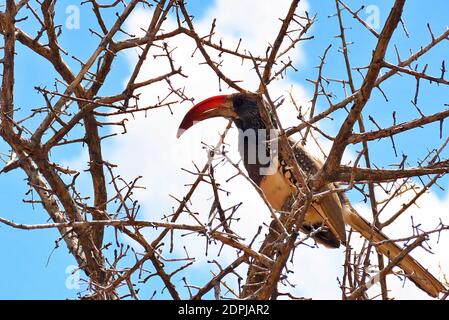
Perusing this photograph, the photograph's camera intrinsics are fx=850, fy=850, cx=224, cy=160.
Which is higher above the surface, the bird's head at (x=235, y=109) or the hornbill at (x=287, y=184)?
the bird's head at (x=235, y=109)

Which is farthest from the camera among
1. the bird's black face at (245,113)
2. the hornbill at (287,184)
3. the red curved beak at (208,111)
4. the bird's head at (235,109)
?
the bird's black face at (245,113)

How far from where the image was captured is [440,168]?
4.31 metres

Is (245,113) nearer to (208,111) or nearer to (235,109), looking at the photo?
(235,109)

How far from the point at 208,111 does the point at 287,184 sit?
0.79 m

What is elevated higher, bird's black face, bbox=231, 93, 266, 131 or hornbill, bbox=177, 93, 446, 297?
bird's black face, bbox=231, 93, 266, 131

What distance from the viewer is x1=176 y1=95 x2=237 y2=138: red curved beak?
5.78m

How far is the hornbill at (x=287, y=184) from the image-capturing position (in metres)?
5.40

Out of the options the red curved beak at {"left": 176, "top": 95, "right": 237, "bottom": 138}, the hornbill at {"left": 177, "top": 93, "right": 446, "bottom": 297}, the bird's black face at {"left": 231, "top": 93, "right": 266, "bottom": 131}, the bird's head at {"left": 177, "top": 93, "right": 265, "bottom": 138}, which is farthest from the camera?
the bird's black face at {"left": 231, "top": 93, "right": 266, "bottom": 131}

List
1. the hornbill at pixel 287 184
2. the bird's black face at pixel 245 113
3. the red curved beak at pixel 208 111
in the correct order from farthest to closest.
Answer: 1. the bird's black face at pixel 245 113
2. the red curved beak at pixel 208 111
3. the hornbill at pixel 287 184

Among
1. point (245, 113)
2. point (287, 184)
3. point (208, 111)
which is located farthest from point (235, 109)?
point (287, 184)

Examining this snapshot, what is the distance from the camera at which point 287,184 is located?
584 centimetres
